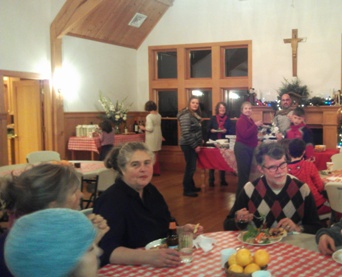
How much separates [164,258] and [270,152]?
106 centimetres

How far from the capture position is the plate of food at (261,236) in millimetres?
2252

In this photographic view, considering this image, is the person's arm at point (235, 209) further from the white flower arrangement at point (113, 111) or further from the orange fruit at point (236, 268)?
the white flower arrangement at point (113, 111)

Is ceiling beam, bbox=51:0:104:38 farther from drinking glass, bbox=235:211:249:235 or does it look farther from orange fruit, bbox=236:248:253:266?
orange fruit, bbox=236:248:253:266

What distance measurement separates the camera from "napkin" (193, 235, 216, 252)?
7.20 feet

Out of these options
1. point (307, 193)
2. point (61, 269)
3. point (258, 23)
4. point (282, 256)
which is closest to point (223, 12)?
point (258, 23)

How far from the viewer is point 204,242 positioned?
223cm

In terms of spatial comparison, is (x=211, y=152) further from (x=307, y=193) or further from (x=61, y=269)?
(x=61, y=269)

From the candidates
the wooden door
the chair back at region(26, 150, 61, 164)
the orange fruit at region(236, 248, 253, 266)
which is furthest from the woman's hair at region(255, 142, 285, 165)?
the wooden door

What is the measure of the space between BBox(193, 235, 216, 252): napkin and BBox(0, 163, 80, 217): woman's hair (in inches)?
31.7

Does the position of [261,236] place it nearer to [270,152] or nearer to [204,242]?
[204,242]

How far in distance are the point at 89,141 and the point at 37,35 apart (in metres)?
2.15

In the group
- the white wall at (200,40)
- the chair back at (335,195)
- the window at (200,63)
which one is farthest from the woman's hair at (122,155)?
the window at (200,63)

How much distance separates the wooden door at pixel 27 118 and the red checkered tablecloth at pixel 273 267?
677 cm

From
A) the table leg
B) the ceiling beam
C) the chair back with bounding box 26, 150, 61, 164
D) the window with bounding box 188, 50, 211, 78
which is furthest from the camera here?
the window with bounding box 188, 50, 211, 78
